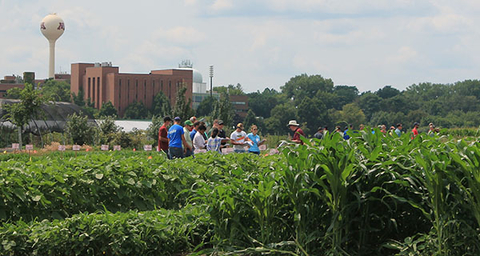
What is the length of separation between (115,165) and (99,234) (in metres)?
1.81

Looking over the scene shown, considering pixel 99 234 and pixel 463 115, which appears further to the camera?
pixel 463 115

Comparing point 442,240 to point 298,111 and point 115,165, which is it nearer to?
point 115,165

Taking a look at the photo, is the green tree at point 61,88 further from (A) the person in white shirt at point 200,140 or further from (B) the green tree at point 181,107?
(A) the person in white shirt at point 200,140

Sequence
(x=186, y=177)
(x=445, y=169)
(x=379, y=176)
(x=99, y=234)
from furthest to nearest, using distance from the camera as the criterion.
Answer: (x=186, y=177) < (x=99, y=234) < (x=379, y=176) < (x=445, y=169)

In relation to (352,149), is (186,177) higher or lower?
lower

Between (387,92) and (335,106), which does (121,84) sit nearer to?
(335,106)

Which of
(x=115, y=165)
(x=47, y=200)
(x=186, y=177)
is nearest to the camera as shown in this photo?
(x=47, y=200)

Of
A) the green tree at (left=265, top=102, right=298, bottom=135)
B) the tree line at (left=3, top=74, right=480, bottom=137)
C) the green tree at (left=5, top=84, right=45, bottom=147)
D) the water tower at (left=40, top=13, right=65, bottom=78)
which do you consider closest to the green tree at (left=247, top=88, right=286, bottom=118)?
the tree line at (left=3, top=74, right=480, bottom=137)

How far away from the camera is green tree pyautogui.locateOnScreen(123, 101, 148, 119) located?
135125mm

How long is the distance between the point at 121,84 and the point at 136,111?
6.36 meters

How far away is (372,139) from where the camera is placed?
6723 millimetres

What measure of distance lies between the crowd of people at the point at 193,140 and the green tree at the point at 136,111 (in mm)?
117237

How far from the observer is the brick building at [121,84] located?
452 ft

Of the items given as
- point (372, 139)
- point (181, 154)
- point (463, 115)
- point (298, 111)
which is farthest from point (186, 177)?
point (463, 115)
